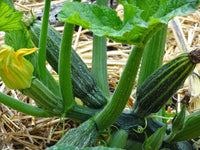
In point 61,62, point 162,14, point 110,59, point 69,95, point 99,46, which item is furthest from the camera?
point 110,59

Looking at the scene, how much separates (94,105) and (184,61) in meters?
0.41

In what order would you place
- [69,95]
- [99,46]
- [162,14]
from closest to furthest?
1. [162,14]
2. [69,95]
3. [99,46]

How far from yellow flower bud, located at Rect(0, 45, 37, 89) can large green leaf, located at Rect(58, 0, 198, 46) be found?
0.19m

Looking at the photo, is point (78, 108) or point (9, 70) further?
point (78, 108)

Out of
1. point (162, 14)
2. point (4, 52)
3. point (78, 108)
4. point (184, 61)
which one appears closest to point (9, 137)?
point (78, 108)

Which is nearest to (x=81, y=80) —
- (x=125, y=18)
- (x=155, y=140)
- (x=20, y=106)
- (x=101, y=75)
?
(x=101, y=75)

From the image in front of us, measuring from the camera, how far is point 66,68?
1290 millimetres

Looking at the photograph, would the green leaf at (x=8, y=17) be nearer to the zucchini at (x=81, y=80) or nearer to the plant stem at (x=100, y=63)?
the zucchini at (x=81, y=80)

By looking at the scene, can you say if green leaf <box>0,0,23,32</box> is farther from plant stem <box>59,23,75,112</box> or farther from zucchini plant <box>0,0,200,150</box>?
plant stem <box>59,23,75,112</box>

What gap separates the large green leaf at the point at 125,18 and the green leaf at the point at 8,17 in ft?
0.67

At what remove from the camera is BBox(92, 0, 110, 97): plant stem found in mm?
1575

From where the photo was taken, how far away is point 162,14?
1035mm

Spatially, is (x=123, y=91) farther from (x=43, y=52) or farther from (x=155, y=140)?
(x=43, y=52)

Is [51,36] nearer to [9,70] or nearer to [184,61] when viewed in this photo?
[9,70]
